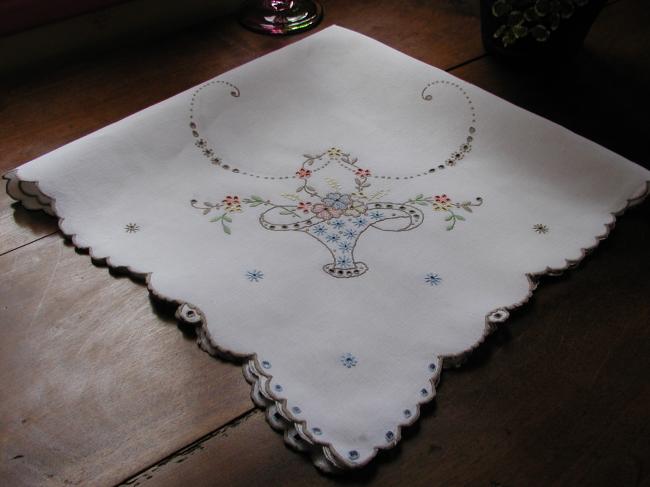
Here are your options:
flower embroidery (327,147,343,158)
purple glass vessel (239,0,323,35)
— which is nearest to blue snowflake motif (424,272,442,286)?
flower embroidery (327,147,343,158)

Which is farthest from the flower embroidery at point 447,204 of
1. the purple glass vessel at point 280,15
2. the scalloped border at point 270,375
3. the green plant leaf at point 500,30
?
the purple glass vessel at point 280,15

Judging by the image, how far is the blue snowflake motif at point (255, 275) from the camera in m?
0.64

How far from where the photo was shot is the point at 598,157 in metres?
0.75

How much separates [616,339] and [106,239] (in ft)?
1.59

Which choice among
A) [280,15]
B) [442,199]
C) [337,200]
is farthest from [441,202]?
[280,15]

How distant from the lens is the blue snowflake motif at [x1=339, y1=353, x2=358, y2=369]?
575 millimetres

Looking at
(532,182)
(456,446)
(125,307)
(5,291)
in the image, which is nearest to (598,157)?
(532,182)

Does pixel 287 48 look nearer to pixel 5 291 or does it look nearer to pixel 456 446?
pixel 5 291

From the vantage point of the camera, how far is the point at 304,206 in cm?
72

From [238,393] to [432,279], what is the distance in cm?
21

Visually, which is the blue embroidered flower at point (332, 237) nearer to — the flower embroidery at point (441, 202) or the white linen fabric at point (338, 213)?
the white linen fabric at point (338, 213)

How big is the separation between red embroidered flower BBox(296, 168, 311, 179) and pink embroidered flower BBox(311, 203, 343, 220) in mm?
49

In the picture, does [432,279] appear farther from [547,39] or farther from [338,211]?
[547,39]

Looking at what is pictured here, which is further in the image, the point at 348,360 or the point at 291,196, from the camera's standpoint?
the point at 291,196
